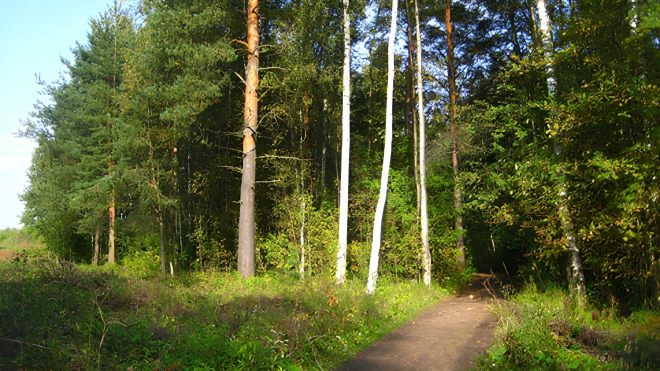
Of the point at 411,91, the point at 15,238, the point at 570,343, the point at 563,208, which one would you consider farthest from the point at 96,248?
the point at 570,343

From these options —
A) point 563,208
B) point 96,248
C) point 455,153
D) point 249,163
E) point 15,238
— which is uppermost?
point 455,153

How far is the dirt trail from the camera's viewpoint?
7180 mm

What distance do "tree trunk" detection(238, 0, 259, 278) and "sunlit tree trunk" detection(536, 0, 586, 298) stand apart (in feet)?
27.6

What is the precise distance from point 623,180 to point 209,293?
840 cm

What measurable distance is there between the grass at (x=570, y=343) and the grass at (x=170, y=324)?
2.51 m

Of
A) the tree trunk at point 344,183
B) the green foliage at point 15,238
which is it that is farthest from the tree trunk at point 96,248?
the tree trunk at point 344,183

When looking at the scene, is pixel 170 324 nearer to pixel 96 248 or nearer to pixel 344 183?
pixel 344 183

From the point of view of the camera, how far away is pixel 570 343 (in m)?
6.84

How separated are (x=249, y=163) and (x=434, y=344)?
8.37 m

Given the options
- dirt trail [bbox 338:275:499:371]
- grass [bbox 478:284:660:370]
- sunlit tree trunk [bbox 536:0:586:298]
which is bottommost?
dirt trail [bbox 338:275:499:371]

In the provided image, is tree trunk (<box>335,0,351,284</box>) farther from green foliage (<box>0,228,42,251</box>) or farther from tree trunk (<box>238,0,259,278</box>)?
green foliage (<box>0,228,42,251</box>)

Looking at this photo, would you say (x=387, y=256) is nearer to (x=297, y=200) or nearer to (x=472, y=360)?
(x=297, y=200)

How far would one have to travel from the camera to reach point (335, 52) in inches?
606

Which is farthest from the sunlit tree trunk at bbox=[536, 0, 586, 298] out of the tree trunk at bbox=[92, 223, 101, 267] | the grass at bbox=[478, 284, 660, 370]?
the tree trunk at bbox=[92, 223, 101, 267]
